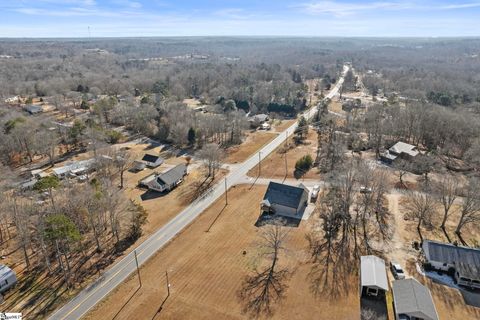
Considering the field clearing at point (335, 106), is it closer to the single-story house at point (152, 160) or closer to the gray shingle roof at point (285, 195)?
the single-story house at point (152, 160)

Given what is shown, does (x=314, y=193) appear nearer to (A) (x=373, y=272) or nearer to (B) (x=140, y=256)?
(A) (x=373, y=272)

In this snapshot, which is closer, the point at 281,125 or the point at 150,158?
the point at 150,158

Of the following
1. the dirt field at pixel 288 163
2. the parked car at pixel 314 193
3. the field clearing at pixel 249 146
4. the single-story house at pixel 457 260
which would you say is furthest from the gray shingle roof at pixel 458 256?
the field clearing at pixel 249 146

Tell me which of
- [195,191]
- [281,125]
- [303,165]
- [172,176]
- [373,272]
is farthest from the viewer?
[281,125]

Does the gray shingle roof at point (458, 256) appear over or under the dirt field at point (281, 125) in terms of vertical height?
under

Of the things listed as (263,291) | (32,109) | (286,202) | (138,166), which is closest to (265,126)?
(138,166)

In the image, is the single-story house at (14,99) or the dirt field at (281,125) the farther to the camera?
the single-story house at (14,99)
